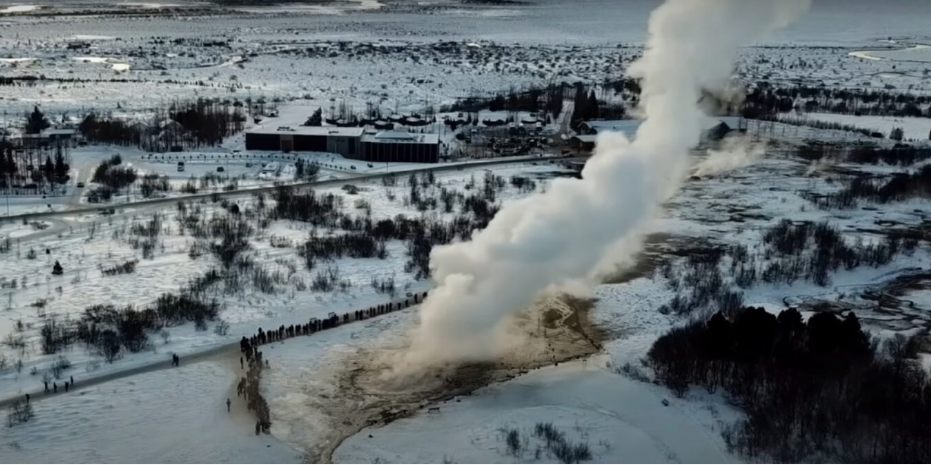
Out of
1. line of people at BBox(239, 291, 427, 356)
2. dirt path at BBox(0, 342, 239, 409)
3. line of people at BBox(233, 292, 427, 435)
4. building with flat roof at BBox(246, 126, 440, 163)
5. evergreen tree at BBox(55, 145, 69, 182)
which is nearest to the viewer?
line of people at BBox(233, 292, 427, 435)

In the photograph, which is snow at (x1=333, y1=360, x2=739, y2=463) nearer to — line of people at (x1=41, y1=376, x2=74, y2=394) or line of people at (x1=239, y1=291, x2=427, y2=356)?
line of people at (x1=239, y1=291, x2=427, y2=356)

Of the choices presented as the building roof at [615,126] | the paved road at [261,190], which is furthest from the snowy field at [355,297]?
the building roof at [615,126]

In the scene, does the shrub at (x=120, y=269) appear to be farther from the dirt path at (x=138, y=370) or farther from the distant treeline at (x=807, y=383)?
the distant treeline at (x=807, y=383)

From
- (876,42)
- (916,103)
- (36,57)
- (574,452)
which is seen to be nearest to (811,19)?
(876,42)

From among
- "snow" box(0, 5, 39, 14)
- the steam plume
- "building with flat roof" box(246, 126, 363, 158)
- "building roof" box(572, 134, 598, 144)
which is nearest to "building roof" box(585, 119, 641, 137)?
"building roof" box(572, 134, 598, 144)

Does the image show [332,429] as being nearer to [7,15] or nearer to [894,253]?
[894,253]

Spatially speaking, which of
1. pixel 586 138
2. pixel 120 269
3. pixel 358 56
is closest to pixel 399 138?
pixel 586 138

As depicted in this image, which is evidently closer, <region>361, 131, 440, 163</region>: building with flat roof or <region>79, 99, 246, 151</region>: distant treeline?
<region>361, 131, 440, 163</region>: building with flat roof
